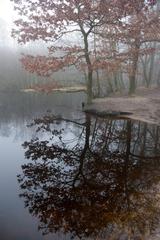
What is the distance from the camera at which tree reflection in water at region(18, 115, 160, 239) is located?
19.0 feet

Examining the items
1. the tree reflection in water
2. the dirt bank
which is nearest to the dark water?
the tree reflection in water

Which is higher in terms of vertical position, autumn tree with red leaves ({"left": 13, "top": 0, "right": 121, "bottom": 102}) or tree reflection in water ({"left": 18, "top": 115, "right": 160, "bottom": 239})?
autumn tree with red leaves ({"left": 13, "top": 0, "right": 121, "bottom": 102})

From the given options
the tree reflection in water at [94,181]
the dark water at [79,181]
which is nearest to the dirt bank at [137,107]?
the dark water at [79,181]

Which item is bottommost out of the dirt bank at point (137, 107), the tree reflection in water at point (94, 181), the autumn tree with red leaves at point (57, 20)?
the tree reflection in water at point (94, 181)

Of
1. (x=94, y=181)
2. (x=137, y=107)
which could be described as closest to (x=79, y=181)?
(x=94, y=181)

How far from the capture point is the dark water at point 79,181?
5.70 m

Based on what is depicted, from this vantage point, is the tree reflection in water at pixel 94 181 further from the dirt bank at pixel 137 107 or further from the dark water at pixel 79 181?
the dirt bank at pixel 137 107

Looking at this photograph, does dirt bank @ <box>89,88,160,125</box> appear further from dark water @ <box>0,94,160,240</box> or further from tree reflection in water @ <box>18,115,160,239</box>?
tree reflection in water @ <box>18,115,160,239</box>

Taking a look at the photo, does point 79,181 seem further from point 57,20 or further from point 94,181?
point 57,20

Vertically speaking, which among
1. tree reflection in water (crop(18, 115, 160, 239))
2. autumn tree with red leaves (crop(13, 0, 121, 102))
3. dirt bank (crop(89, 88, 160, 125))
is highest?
autumn tree with red leaves (crop(13, 0, 121, 102))

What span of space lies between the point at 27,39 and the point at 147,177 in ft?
40.2

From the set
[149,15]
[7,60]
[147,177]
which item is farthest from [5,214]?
[7,60]

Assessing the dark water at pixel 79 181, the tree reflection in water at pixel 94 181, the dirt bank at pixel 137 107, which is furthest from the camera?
the dirt bank at pixel 137 107

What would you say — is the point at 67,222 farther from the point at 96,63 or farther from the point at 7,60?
the point at 7,60
